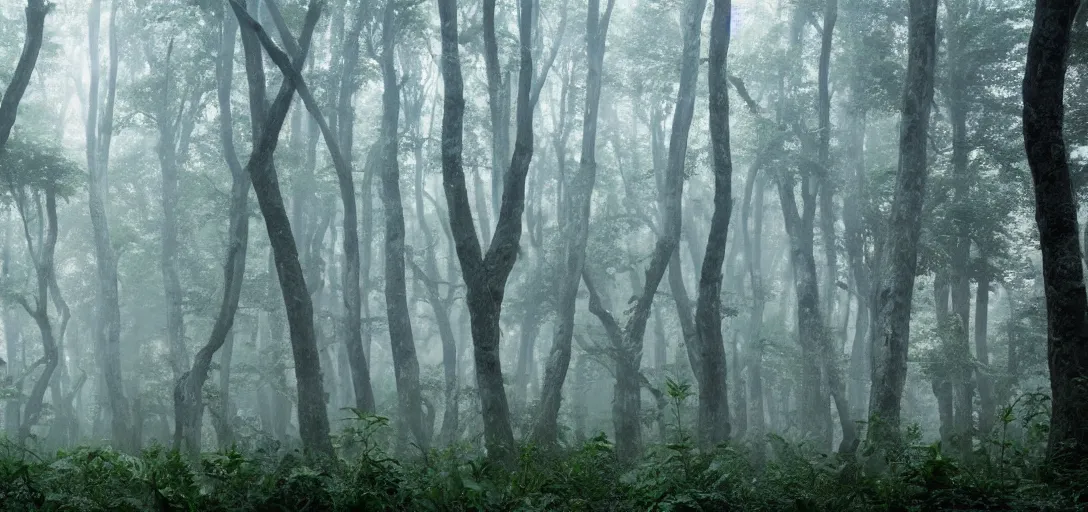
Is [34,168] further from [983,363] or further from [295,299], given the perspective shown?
[983,363]

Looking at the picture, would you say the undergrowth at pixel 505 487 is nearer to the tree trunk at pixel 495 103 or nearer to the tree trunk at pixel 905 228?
the tree trunk at pixel 905 228

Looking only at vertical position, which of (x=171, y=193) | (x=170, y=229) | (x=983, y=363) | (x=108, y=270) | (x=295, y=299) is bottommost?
(x=983, y=363)

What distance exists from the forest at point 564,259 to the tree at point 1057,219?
3cm

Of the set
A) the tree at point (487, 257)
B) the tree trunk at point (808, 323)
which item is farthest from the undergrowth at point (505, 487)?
the tree trunk at point (808, 323)

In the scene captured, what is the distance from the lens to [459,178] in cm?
1212

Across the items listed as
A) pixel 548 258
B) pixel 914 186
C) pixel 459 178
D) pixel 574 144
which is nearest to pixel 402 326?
pixel 459 178

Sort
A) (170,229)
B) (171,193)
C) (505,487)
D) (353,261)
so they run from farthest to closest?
1. (171,193)
2. (170,229)
3. (353,261)
4. (505,487)

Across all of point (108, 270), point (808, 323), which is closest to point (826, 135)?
point (808, 323)

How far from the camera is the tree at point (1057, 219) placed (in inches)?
306

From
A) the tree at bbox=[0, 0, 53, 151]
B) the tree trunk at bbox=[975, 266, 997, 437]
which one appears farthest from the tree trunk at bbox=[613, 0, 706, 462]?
the tree at bbox=[0, 0, 53, 151]

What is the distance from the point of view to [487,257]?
11.6 metres

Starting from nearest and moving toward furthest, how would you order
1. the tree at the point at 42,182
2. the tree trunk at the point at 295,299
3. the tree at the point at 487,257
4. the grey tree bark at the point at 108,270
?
1. the tree at the point at 487,257
2. the tree trunk at the point at 295,299
3. the tree at the point at 42,182
4. the grey tree bark at the point at 108,270

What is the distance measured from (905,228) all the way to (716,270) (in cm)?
287

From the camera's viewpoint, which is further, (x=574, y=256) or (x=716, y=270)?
(x=574, y=256)
